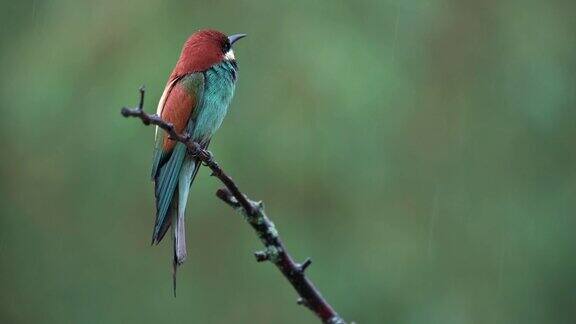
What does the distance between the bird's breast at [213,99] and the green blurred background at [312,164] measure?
2.05 meters

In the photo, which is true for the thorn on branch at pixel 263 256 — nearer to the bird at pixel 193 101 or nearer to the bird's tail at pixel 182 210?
the bird's tail at pixel 182 210

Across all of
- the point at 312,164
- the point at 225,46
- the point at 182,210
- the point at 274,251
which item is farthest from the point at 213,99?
the point at 312,164

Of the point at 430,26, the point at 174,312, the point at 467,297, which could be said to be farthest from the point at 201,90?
the point at 430,26

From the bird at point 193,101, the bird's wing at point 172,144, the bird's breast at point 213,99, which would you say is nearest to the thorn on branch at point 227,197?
the bird's wing at point 172,144

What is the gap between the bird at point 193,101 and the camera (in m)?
2.46

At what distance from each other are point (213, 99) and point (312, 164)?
106 inches

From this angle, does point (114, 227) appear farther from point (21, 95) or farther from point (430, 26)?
point (430, 26)

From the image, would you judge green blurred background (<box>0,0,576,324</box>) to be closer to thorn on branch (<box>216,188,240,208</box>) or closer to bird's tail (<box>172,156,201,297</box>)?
bird's tail (<box>172,156,201,297</box>)

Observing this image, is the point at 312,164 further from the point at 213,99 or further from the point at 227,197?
the point at 227,197

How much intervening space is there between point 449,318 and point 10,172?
109 inches

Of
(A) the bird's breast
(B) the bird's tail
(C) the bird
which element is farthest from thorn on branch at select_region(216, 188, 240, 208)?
(A) the bird's breast

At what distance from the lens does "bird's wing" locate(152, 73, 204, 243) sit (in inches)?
88.4

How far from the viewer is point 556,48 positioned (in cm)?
588

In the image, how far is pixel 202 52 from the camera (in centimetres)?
273
